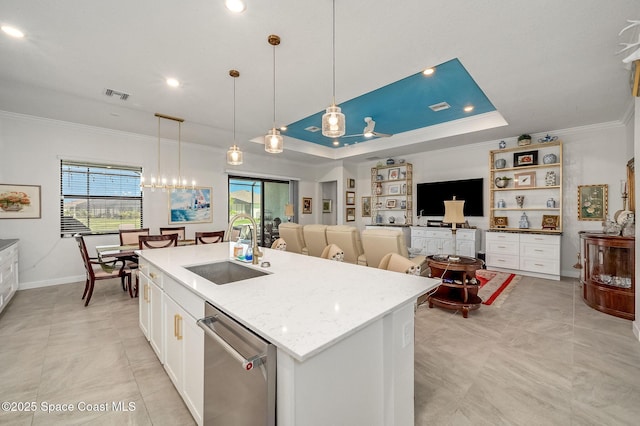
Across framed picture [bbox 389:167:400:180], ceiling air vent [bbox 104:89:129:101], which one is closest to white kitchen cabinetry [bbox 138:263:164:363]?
ceiling air vent [bbox 104:89:129:101]

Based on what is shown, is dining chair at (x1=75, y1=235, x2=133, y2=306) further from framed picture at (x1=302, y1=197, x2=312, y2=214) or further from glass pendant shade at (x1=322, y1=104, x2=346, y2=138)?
framed picture at (x1=302, y1=197, x2=312, y2=214)

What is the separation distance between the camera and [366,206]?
8219mm

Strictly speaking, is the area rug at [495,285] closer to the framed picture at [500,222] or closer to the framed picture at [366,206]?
the framed picture at [500,222]

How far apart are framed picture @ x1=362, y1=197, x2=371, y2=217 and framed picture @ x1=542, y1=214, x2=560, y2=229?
13.7ft

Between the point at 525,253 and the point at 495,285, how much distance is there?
1.26 meters

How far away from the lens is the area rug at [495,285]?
3717mm

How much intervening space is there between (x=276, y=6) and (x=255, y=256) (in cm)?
197

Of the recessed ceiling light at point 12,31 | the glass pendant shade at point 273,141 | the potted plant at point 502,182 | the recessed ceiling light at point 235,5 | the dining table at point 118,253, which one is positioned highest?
the recessed ceiling light at point 235,5

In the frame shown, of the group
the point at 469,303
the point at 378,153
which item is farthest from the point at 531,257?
the point at 378,153

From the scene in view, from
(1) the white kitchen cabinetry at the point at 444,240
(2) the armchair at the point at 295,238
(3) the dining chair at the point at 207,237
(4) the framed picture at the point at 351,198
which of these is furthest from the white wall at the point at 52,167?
(1) the white kitchen cabinetry at the point at 444,240

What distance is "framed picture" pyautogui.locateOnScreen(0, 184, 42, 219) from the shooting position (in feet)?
13.6

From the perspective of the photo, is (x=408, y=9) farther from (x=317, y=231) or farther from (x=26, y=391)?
(x=26, y=391)

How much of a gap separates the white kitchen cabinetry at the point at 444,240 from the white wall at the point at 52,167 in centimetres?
592

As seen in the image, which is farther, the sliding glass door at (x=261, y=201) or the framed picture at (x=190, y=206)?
the sliding glass door at (x=261, y=201)
